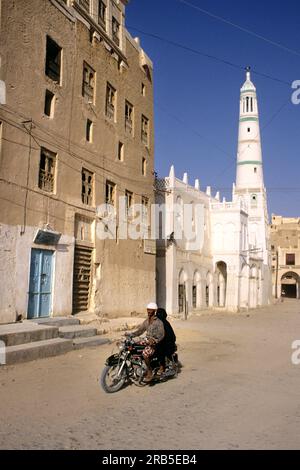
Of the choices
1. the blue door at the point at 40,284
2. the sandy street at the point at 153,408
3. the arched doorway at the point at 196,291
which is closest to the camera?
the sandy street at the point at 153,408

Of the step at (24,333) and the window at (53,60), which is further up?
the window at (53,60)

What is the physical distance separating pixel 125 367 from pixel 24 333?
3.66 metres

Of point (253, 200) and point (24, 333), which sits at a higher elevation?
point (253, 200)

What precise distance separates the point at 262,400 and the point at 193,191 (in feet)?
87.4

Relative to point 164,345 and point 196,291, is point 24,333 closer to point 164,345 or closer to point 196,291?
point 164,345

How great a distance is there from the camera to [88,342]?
1170 centimetres

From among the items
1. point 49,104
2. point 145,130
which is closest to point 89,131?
point 49,104

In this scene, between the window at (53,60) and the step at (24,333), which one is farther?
the window at (53,60)

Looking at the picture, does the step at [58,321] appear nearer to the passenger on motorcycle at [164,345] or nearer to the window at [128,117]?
the passenger on motorcycle at [164,345]

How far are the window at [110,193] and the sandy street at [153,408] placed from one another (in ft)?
28.6

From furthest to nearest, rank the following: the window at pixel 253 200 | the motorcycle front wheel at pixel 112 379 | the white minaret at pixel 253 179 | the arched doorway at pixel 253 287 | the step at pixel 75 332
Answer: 1. the window at pixel 253 200
2. the white minaret at pixel 253 179
3. the arched doorway at pixel 253 287
4. the step at pixel 75 332
5. the motorcycle front wheel at pixel 112 379

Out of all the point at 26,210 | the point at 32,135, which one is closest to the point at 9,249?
the point at 26,210

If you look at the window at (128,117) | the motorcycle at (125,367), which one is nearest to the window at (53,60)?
the window at (128,117)

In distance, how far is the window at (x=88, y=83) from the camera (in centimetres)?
1650
